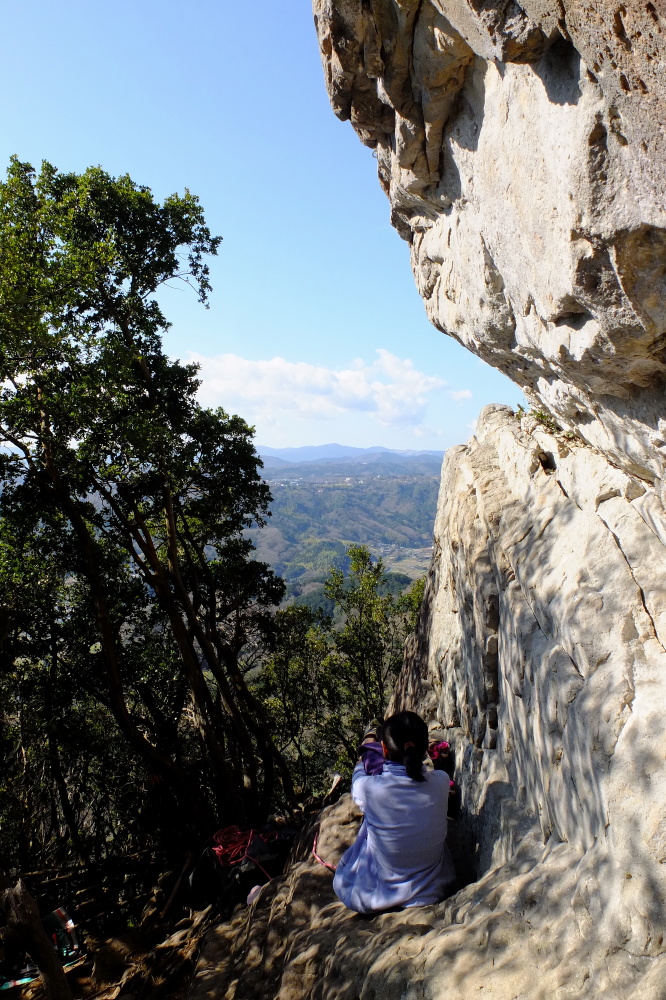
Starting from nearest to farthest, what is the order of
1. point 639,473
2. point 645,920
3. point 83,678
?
point 645,920 → point 639,473 → point 83,678

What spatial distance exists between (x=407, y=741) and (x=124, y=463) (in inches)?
255

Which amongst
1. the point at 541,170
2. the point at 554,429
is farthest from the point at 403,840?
the point at 541,170

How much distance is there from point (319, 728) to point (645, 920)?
2047 cm

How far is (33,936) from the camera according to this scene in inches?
174

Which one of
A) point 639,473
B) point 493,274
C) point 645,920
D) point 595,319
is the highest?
point 493,274

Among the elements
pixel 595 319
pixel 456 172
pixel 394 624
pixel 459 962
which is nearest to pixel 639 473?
pixel 595 319

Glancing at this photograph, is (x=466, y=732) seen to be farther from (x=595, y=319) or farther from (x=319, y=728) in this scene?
(x=319, y=728)

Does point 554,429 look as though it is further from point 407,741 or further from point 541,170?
point 407,741

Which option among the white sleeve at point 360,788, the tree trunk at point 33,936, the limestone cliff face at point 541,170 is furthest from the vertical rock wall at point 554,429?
the tree trunk at point 33,936

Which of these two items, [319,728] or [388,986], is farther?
[319,728]

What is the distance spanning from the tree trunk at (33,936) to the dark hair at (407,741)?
3109mm

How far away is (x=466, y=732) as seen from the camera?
21.8 ft

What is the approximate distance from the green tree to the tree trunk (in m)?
4.88

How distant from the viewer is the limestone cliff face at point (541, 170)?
2.96m
